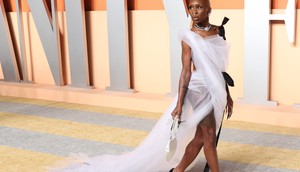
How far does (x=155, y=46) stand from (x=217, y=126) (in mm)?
2488

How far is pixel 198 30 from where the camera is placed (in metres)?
2.66

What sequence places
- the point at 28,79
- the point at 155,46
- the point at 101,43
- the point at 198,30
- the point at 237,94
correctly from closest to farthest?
the point at 198,30 < the point at 237,94 < the point at 155,46 < the point at 101,43 < the point at 28,79

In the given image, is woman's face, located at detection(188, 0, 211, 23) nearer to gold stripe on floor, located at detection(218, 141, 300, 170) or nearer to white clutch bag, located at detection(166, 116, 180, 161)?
white clutch bag, located at detection(166, 116, 180, 161)

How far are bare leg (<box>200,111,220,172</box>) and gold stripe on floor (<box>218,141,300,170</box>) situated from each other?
26.7 inches

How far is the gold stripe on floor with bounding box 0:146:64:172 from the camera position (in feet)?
10.9

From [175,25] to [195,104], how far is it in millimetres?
2228

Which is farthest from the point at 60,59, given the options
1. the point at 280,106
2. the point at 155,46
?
the point at 280,106

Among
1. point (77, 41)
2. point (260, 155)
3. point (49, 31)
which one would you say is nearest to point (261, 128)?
point (260, 155)

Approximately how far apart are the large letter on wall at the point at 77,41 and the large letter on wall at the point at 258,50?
2.05 meters

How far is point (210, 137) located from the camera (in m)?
2.74

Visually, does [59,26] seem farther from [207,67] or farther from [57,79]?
[207,67]


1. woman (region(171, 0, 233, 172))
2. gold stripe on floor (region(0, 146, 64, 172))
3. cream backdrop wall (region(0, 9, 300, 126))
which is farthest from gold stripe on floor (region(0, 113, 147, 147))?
woman (region(171, 0, 233, 172))

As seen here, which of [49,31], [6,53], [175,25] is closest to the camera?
[175,25]

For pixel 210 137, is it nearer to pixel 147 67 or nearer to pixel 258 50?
pixel 258 50
